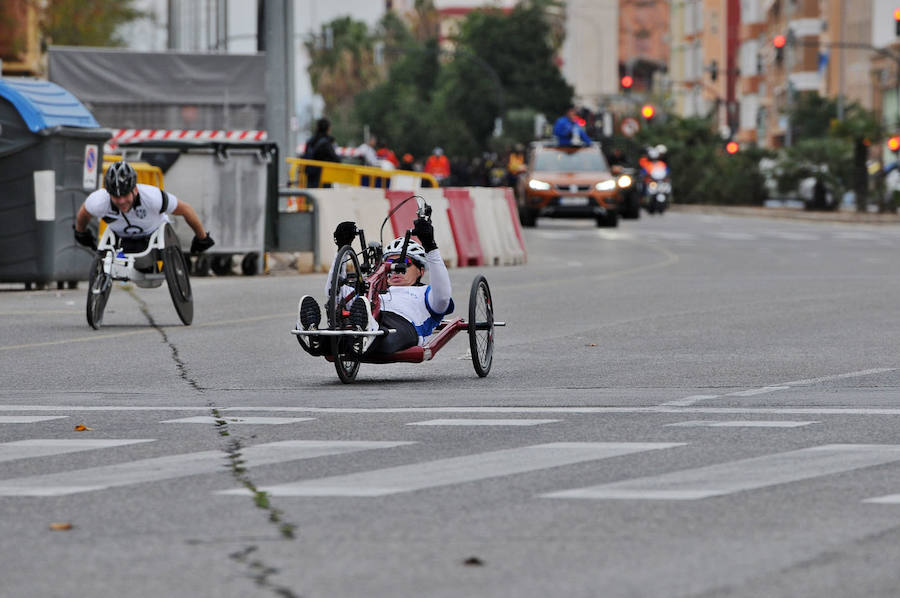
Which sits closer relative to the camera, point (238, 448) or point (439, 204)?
point (238, 448)

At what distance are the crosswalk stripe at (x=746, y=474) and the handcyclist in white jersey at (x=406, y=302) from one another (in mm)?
3521

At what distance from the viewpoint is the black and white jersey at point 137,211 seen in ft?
53.8

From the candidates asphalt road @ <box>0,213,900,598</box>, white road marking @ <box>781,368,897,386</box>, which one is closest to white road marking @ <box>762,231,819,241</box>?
asphalt road @ <box>0,213,900,598</box>

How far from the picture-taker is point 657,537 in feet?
22.6

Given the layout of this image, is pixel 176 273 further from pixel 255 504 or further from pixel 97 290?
pixel 255 504

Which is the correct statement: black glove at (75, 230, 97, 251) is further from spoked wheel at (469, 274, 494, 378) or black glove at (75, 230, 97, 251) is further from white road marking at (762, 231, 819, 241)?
white road marking at (762, 231, 819, 241)

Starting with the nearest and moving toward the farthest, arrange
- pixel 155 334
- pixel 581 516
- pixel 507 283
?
pixel 581 516 → pixel 155 334 → pixel 507 283

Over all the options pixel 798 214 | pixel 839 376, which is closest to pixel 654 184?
pixel 798 214

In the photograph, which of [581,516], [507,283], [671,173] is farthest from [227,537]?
[671,173]

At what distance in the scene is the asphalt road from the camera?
20.8ft

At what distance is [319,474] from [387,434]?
4.43 ft

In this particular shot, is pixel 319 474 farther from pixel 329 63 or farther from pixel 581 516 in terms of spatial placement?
pixel 329 63

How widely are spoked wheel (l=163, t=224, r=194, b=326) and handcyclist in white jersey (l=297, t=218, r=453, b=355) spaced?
4310 millimetres

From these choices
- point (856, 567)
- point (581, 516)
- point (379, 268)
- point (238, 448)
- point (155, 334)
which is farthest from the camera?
point (155, 334)
